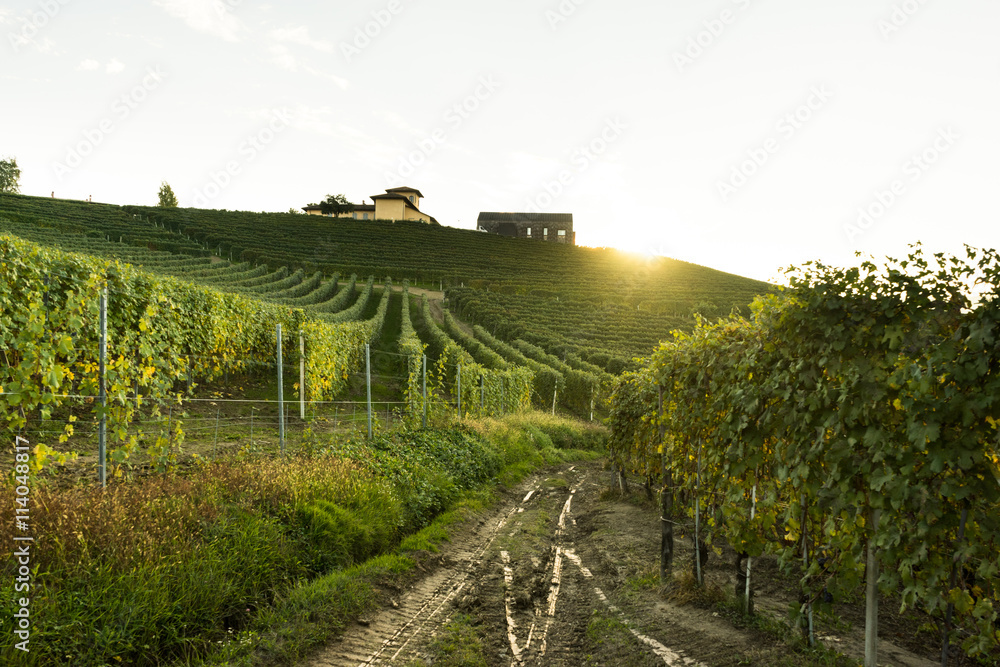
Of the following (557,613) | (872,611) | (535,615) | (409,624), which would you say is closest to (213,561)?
(409,624)

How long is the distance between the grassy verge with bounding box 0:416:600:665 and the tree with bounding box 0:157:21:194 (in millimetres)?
119168

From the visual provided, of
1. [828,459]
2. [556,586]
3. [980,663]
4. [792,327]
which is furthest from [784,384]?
[556,586]

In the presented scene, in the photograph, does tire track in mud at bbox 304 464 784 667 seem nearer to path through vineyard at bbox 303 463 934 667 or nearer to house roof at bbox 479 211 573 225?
path through vineyard at bbox 303 463 934 667

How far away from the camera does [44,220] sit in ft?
177

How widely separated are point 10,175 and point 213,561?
12414 centimetres

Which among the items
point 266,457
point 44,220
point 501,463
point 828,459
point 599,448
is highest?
point 44,220

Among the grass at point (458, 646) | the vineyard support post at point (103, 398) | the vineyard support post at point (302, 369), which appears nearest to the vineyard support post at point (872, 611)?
the grass at point (458, 646)

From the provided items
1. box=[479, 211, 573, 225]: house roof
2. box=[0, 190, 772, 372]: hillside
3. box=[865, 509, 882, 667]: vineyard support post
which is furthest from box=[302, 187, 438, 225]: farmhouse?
box=[865, 509, 882, 667]: vineyard support post

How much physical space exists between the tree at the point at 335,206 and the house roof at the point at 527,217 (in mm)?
26939

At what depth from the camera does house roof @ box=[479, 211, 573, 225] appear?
112750 millimetres

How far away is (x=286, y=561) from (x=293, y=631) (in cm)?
107

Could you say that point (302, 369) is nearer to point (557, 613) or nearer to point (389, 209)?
point (557, 613)

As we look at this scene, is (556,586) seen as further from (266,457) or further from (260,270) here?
(260,270)

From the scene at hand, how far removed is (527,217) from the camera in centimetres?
11475
